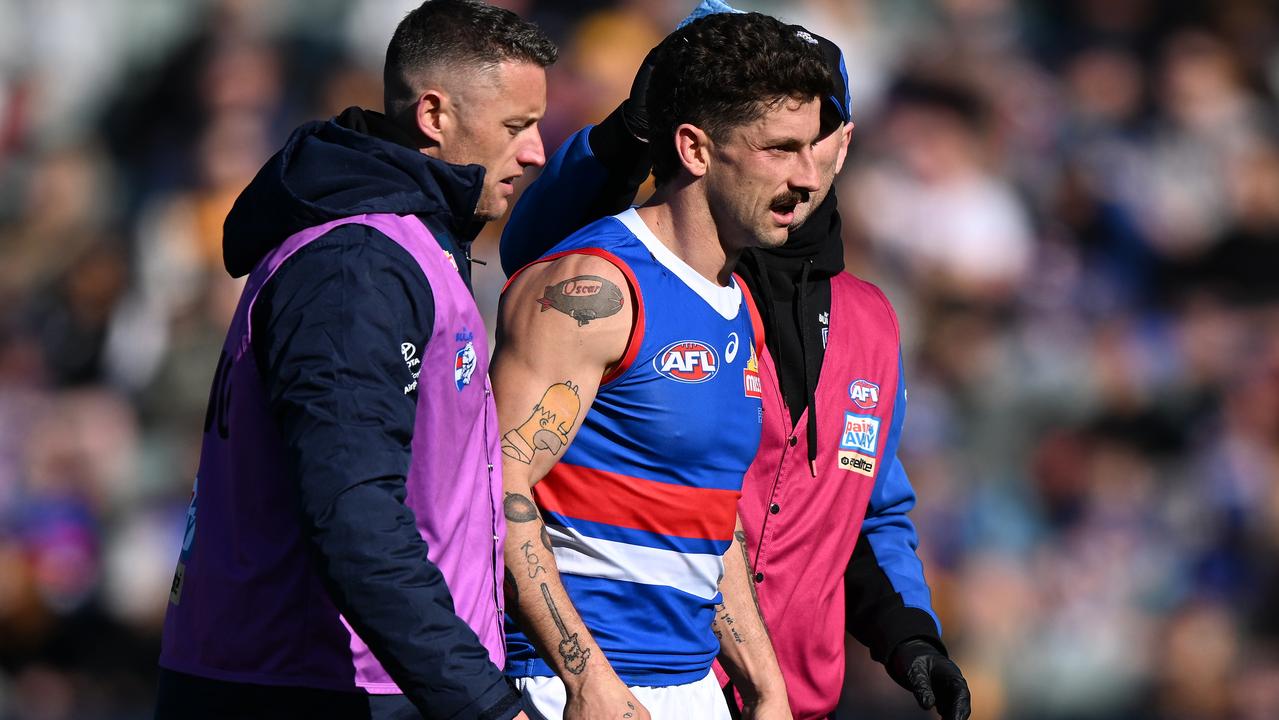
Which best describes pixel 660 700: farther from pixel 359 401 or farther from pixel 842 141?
pixel 842 141

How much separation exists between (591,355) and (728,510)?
534mm

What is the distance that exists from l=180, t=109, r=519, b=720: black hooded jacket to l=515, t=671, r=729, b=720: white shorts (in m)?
0.75

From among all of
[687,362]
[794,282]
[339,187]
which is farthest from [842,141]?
[339,187]

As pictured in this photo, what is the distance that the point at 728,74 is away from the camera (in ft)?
11.8

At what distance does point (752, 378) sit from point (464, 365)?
942mm

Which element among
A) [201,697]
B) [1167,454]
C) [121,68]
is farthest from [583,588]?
[121,68]

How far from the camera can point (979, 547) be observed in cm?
835

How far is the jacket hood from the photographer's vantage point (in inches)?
116

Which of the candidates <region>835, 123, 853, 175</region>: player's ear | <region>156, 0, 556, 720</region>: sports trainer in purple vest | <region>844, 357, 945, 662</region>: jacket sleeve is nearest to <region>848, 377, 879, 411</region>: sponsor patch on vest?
<region>844, 357, 945, 662</region>: jacket sleeve

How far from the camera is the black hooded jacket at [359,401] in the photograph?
8.65 feet

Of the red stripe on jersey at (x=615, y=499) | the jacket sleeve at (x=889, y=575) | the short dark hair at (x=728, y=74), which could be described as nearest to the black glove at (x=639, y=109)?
the short dark hair at (x=728, y=74)

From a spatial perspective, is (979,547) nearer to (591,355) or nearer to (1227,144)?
(1227,144)

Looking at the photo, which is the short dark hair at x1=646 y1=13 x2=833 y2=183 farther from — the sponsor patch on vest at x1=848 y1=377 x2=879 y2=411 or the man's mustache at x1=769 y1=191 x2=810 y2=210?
the sponsor patch on vest at x1=848 y1=377 x2=879 y2=411

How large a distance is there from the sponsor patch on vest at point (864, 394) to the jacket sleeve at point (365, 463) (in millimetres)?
1815
